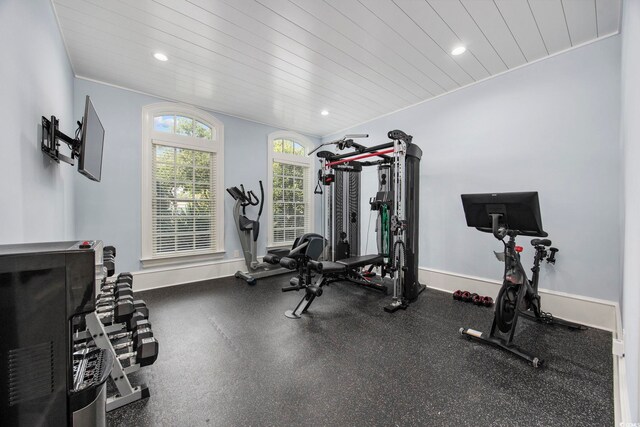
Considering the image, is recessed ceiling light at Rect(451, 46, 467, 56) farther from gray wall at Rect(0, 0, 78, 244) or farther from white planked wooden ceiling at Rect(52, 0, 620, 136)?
gray wall at Rect(0, 0, 78, 244)

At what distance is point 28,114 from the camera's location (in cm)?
166

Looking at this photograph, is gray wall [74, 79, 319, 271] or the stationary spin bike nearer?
the stationary spin bike

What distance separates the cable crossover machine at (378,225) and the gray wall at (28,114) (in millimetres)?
2384

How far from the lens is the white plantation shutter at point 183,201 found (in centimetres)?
413

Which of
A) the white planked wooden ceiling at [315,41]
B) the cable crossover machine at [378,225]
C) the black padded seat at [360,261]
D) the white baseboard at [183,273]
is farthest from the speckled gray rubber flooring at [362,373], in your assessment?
the white planked wooden ceiling at [315,41]

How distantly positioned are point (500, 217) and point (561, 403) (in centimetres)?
137

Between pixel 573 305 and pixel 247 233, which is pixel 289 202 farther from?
pixel 573 305

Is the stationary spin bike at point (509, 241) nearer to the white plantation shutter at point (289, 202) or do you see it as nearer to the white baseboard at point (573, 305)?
the white baseboard at point (573, 305)

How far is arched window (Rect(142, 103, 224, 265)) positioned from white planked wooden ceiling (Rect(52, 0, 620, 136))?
49 cm

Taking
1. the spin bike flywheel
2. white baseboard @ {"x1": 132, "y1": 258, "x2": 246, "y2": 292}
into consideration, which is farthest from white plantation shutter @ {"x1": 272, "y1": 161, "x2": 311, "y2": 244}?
the spin bike flywheel

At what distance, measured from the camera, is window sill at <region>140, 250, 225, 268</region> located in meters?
3.99

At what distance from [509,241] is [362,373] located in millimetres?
1772

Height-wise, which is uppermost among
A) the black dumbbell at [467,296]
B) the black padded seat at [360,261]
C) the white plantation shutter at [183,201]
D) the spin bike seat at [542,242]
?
the white plantation shutter at [183,201]

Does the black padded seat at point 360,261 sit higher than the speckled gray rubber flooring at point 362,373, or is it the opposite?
the black padded seat at point 360,261
